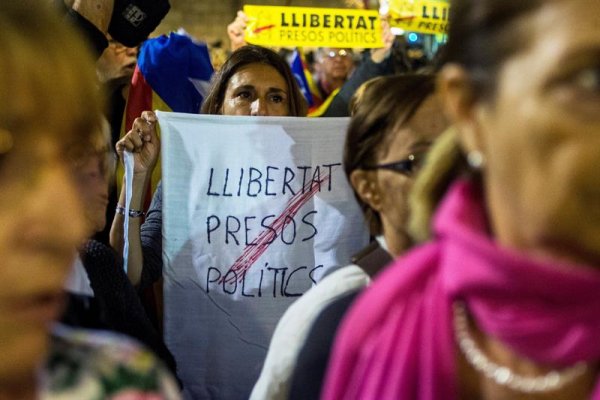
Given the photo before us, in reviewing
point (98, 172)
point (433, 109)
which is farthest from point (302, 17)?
point (98, 172)

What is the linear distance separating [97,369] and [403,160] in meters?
0.81

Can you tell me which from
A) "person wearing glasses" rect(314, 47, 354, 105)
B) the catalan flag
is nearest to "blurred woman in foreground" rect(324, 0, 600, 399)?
the catalan flag

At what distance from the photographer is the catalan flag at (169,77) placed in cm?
332

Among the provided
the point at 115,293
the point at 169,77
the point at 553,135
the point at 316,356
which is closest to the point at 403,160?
the point at 316,356

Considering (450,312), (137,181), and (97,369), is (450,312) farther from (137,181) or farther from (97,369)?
(137,181)

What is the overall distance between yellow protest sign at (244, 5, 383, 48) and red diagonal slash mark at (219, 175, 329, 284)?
9.15ft

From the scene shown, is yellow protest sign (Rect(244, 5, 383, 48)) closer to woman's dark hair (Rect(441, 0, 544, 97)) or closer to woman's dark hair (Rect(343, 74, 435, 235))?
woman's dark hair (Rect(343, 74, 435, 235))

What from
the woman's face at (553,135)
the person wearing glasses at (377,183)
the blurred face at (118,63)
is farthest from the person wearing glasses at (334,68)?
the woman's face at (553,135)

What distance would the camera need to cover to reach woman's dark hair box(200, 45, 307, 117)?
2934 mm

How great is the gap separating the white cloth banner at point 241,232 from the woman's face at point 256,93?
316mm

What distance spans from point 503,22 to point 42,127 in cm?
49

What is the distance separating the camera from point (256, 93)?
2879 millimetres

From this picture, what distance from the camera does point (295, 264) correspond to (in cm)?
242

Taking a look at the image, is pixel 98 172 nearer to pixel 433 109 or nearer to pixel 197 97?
pixel 433 109
